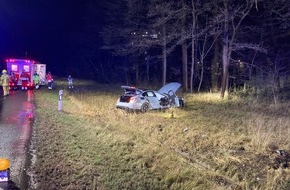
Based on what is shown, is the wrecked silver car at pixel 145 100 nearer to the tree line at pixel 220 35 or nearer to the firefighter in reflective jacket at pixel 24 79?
the tree line at pixel 220 35

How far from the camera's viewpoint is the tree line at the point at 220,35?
21500 mm

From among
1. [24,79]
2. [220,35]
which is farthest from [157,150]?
[24,79]

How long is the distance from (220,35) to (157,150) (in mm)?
17483

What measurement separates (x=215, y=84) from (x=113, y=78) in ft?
72.6

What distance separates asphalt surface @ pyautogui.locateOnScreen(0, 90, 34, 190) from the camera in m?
6.15

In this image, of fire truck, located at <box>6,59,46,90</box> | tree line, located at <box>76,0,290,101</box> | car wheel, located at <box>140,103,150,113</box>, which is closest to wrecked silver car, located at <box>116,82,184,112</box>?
car wheel, located at <box>140,103,150,113</box>

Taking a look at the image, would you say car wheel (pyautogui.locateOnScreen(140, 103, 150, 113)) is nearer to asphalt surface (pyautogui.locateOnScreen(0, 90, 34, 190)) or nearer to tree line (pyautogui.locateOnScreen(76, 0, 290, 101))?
asphalt surface (pyautogui.locateOnScreen(0, 90, 34, 190))

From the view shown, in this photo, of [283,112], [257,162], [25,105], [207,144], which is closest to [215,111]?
[283,112]

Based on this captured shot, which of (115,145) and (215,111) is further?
(215,111)

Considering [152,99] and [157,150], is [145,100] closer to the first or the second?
[152,99]

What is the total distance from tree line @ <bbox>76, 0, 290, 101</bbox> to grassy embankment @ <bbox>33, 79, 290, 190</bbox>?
8375mm

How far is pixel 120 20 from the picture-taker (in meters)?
37.2

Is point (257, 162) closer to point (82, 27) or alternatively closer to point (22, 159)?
point (22, 159)

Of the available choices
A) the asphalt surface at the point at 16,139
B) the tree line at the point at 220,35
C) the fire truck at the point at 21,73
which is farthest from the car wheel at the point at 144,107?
the fire truck at the point at 21,73
